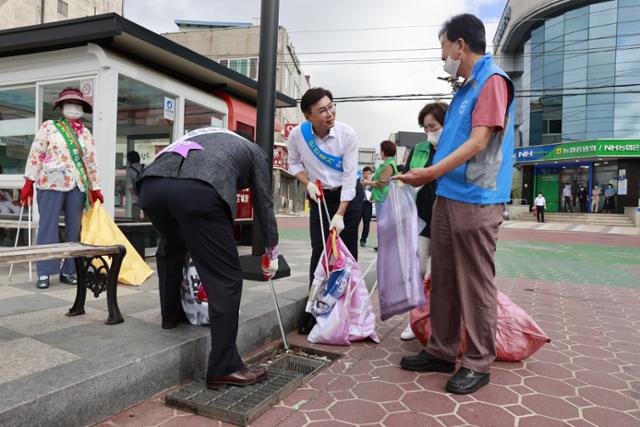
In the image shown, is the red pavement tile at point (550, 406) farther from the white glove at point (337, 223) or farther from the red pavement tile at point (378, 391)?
the white glove at point (337, 223)

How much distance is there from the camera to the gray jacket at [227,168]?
2.22 metres

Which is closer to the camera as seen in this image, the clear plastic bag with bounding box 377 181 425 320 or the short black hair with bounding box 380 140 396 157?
the clear plastic bag with bounding box 377 181 425 320

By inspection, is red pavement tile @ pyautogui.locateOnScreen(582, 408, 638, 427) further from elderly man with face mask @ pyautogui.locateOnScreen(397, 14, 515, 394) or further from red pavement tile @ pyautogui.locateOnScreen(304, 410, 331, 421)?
red pavement tile @ pyautogui.locateOnScreen(304, 410, 331, 421)

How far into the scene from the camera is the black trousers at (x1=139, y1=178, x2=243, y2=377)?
7.21 ft

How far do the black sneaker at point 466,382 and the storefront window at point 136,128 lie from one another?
4.75m

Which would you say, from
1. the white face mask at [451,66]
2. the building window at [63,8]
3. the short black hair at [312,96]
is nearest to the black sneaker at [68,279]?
the short black hair at [312,96]

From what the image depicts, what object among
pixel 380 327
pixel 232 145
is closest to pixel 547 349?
pixel 380 327

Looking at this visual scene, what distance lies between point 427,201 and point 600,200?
29602mm

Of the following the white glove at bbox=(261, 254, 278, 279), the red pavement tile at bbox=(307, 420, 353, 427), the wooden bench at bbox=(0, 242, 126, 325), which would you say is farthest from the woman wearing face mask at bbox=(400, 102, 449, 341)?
the wooden bench at bbox=(0, 242, 126, 325)

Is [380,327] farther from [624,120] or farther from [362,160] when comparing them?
[362,160]

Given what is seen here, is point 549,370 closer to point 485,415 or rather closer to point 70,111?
point 485,415

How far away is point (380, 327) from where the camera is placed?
3818 mm

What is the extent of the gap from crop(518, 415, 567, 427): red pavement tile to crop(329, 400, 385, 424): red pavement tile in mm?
661

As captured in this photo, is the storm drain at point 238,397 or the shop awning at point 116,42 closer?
the storm drain at point 238,397
